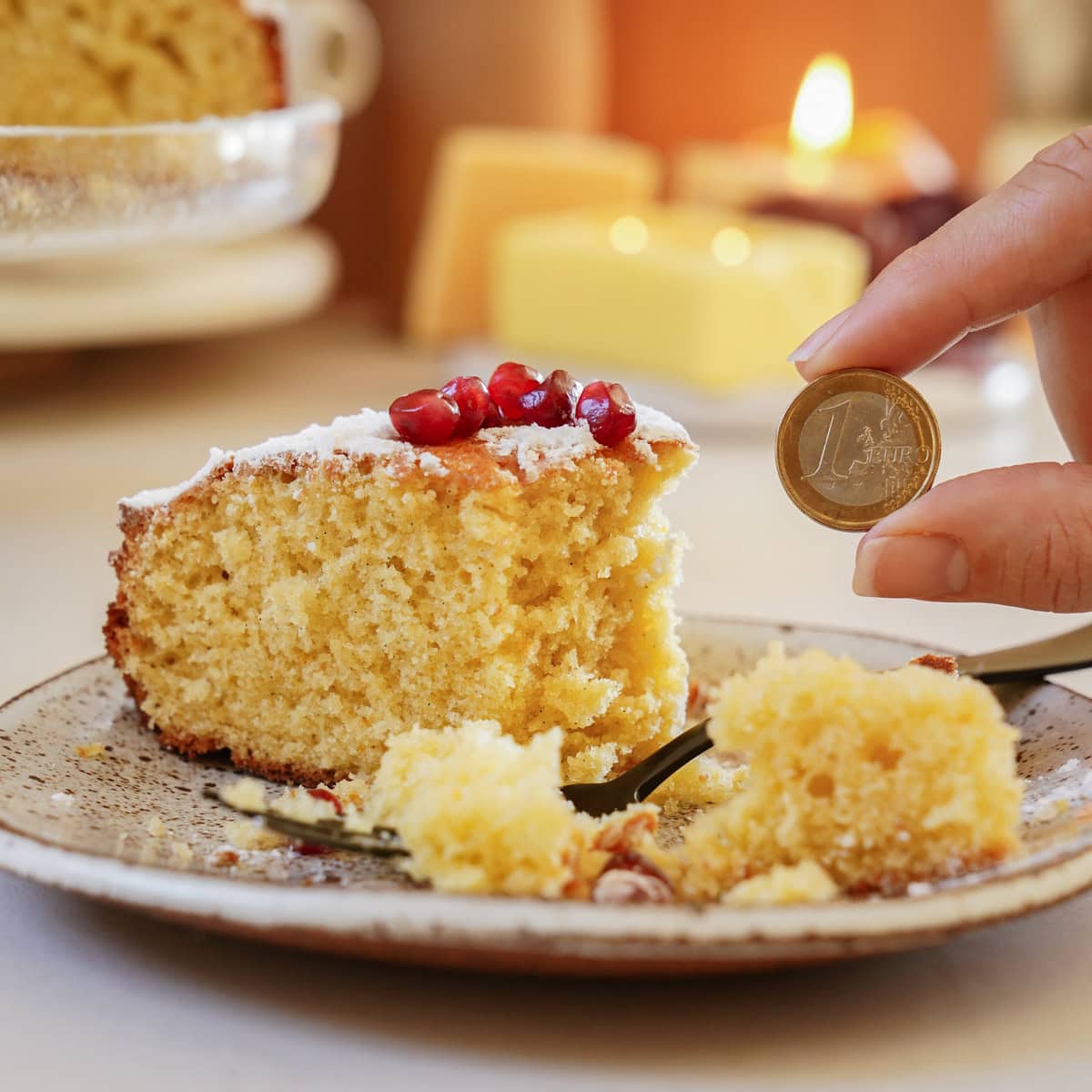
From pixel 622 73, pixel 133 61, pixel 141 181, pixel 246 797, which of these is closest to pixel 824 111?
pixel 622 73

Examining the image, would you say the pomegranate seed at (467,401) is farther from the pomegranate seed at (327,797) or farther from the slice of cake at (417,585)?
the pomegranate seed at (327,797)

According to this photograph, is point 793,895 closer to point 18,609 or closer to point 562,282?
point 18,609

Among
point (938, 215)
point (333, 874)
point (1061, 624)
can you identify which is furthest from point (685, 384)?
point (333, 874)

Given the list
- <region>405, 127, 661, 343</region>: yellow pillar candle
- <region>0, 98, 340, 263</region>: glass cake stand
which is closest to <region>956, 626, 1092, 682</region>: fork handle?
<region>0, 98, 340, 263</region>: glass cake stand

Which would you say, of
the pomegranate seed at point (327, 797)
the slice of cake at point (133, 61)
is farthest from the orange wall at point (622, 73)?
the pomegranate seed at point (327, 797)

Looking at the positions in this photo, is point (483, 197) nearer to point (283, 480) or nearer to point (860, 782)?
point (283, 480)

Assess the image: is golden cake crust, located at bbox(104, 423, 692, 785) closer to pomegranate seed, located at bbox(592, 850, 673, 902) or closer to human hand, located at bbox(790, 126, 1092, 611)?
human hand, located at bbox(790, 126, 1092, 611)
